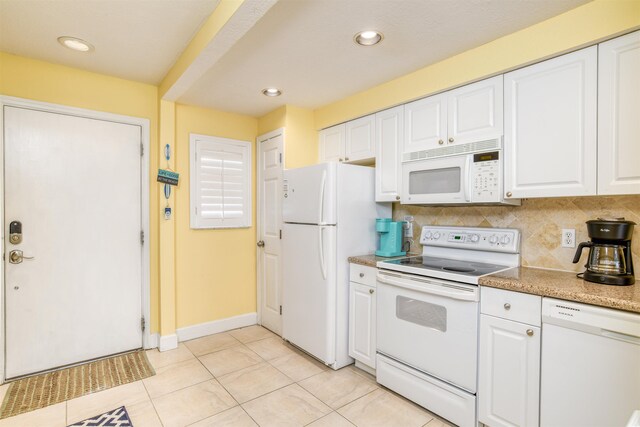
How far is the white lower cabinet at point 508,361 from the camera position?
1656 mm

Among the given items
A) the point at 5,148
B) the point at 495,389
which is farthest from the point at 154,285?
the point at 495,389

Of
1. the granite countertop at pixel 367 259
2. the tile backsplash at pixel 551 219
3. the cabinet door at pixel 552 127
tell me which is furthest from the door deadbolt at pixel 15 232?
the cabinet door at pixel 552 127

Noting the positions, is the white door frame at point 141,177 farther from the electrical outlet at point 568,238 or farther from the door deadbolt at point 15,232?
the electrical outlet at point 568,238

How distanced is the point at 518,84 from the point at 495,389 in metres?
1.79

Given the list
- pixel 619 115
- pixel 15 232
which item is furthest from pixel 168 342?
pixel 619 115

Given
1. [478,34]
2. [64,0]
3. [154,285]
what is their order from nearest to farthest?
[64,0]
[478,34]
[154,285]

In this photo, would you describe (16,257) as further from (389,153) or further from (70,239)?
(389,153)

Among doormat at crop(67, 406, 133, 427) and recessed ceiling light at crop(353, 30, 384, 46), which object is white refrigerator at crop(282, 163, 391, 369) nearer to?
recessed ceiling light at crop(353, 30, 384, 46)

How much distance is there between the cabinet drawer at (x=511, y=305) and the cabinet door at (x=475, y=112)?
991 mm

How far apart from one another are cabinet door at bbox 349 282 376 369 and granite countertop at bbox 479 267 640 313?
0.94 m

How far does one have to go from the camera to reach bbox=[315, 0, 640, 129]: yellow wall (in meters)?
1.61

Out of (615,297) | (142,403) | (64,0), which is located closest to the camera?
(615,297)

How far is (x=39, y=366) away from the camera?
8.31 ft

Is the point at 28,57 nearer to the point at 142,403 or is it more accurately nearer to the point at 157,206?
the point at 157,206
